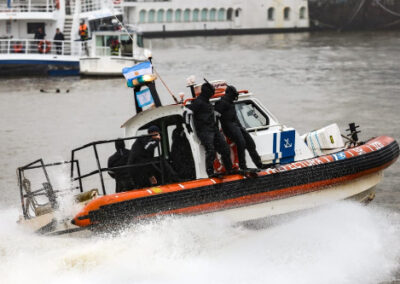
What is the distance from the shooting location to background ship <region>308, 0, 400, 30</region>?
7006 cm

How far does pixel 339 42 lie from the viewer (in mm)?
53438

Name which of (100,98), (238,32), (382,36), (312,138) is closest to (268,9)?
(238,32)

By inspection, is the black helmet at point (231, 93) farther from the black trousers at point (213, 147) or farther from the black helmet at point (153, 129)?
the black helmet at point (153, 129)

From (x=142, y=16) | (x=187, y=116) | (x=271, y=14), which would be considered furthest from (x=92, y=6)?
(x=271, y=14)

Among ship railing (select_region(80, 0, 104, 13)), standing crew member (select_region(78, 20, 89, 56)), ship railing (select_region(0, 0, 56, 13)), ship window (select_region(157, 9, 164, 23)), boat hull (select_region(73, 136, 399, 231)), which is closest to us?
boat hull (select_region(73, 136, 399, 231))

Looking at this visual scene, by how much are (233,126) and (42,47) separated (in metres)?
26.4

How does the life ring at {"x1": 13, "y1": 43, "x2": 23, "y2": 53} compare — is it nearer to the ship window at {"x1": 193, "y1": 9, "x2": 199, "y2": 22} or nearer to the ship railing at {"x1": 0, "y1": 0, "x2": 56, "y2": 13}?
the ship railing at {"x1": 0, "y1": 0, "x2": 56, "y2": 13}

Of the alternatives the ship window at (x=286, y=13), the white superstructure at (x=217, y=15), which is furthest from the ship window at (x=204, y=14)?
the ship window at (x=286, y=13)

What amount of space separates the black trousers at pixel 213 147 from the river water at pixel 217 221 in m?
0.73

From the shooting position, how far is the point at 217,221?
9.30 m

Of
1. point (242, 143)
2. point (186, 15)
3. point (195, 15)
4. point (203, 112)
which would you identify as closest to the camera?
point (203, 112)

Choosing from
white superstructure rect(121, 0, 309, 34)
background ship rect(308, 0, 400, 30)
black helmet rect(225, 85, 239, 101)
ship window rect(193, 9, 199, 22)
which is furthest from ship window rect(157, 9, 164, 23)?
black helmet rect(225, 85, 239, 101)

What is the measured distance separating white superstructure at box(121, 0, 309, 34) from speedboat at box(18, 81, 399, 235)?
63372mm

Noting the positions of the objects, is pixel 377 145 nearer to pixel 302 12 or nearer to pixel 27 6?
pixel 27 6
